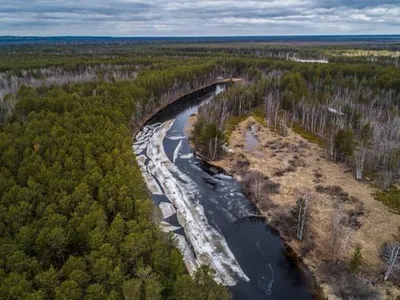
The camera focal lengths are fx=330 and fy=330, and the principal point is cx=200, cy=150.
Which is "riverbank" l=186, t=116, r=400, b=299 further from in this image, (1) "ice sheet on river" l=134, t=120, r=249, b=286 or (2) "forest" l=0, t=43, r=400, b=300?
(1) "ice sheet on river" l=134, t=120, r=249, b=286

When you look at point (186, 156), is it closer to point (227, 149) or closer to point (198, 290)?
point (227, 149)

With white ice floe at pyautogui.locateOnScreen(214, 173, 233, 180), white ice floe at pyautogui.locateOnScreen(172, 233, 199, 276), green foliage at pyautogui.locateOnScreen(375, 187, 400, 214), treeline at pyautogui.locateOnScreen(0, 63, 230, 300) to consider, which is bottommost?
white ice floe at pyautogui.locateOnScreen(172, 233, 199, 276)

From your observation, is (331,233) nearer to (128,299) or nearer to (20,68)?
(128,299)

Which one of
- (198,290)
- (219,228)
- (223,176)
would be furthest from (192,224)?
(198,290)

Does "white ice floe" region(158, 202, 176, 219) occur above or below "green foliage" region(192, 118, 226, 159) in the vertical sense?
below

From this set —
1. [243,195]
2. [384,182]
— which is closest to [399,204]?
[384,182]

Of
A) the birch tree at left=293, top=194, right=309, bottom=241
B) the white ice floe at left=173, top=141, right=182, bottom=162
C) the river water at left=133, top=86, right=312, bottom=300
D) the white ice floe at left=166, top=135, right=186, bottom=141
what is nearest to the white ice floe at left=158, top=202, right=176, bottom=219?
the river water at left=133, top=86, right=312, bottom=300

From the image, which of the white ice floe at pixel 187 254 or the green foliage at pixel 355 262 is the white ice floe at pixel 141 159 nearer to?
the white ice floe at pixel 187 254
